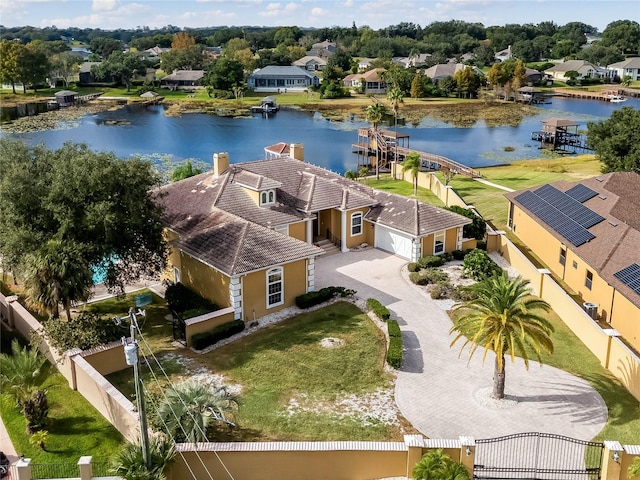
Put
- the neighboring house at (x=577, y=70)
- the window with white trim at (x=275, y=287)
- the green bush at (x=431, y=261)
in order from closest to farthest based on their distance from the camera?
the window with white trim at (x=275, y=287) → the green bush at (x=431, y=261) → the neighboring house at (x=577, y=70)

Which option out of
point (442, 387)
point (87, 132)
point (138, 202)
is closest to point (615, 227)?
point (442, 387)

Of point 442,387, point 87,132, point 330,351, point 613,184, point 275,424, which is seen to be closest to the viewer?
point 275,424

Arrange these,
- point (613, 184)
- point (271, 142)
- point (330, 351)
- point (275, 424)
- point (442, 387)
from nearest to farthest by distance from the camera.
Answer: point (275, 424)
point (442, 387)
point (330, 351)
point (613, 184)
point (271, 142)

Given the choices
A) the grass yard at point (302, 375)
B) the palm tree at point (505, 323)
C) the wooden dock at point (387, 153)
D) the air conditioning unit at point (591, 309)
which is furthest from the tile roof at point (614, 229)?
the wooden dock at point (387, 153)

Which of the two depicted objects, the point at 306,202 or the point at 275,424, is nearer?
the point at 275,424

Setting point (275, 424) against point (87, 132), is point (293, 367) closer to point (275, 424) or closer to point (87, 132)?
point (275, 424)

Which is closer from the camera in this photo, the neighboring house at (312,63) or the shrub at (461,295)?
the shrub at (461,295)

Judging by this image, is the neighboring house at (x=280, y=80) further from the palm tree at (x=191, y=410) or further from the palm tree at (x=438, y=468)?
the palm tree at (x=438, y=468)

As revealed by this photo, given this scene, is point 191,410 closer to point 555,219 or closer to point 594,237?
point 594,237
